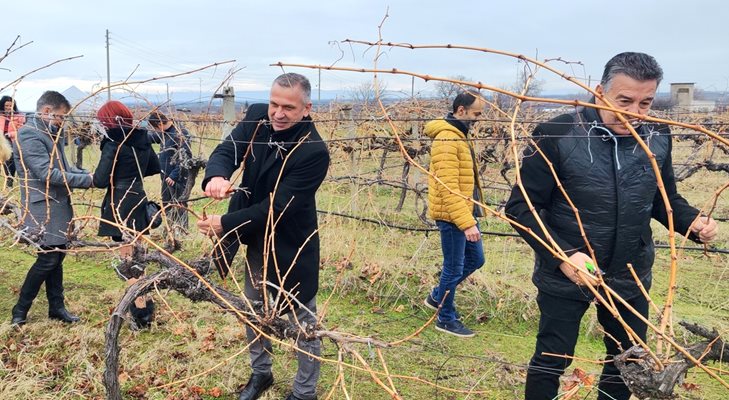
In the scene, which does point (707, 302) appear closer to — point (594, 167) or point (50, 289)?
point (594, 167)

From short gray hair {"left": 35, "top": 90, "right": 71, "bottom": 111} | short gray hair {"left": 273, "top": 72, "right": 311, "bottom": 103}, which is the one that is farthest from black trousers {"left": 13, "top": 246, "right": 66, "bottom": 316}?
short gray hair {"left": 273, "top": 72, "right": 311, "bottom": 103}

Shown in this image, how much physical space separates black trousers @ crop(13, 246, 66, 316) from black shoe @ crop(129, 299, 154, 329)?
0.58m

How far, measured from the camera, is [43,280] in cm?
341

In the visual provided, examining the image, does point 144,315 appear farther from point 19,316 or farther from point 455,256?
point 455,256

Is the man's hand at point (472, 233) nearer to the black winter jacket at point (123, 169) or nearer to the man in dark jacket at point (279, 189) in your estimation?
the man in dark jacket at point (279, 189)

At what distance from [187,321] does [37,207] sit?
1.24 metres

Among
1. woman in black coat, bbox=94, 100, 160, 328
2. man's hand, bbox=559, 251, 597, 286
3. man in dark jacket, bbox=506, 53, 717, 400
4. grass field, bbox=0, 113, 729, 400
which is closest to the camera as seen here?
man's hand, bbox=559, 251, 597, 286

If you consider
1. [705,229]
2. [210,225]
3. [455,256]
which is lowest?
[455,256]

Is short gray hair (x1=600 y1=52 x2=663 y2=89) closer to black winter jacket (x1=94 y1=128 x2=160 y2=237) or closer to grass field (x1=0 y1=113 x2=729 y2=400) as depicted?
grass field (x1=0 y1=113 x2=729 y2=400)

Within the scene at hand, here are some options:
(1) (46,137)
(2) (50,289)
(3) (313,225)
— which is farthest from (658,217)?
(2) (50,289)

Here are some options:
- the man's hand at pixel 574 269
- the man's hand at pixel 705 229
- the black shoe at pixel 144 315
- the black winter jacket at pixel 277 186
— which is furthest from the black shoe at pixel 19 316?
the man's hand at pixel 705 229

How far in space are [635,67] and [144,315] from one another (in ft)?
10.8

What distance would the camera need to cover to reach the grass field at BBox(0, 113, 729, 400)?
291cm

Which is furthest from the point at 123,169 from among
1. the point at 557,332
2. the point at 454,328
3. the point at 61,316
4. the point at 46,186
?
the point at 557,332
